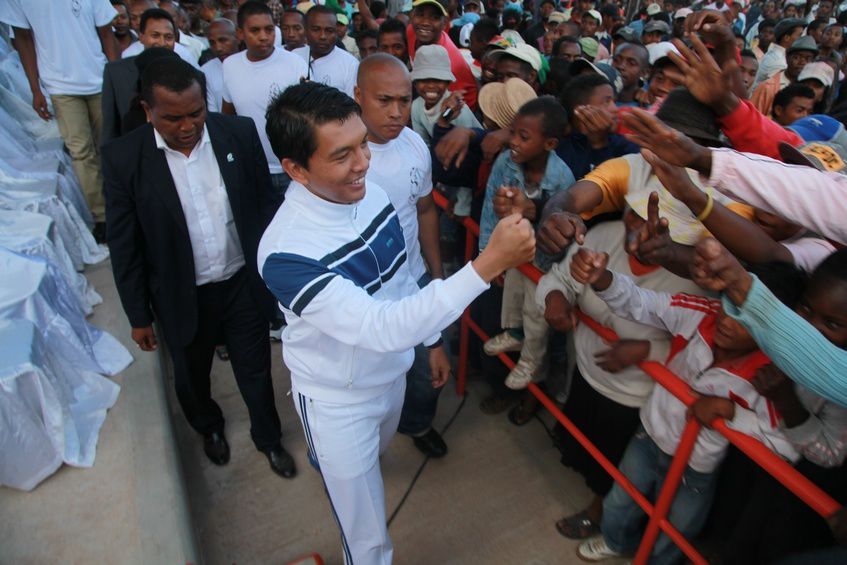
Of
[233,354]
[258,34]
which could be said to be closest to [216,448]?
[233,354]

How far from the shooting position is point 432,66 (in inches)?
134

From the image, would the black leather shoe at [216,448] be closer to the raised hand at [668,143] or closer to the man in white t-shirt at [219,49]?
the raised hand at [668,143]

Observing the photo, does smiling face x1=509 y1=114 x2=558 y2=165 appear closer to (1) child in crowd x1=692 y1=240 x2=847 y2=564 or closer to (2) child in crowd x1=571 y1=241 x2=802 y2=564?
(2) child in crowd x1=571 y1=241 x2=802 y2=564

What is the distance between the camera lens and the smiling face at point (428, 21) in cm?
477

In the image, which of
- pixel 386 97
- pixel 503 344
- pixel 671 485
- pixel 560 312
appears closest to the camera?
pixel 671 485

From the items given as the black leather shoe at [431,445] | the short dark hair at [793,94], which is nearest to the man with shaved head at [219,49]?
the black leather shoe at [431,445]

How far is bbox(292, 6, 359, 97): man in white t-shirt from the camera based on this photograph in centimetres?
454

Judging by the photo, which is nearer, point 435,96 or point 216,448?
point 216,448

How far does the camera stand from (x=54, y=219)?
400 centimetres

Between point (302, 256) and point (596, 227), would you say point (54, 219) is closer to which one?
point (302, 256)

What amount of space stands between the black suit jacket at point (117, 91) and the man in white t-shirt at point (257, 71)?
0.84m

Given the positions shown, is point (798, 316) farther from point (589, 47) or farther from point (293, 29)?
point (589, 47)

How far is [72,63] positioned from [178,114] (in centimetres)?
308

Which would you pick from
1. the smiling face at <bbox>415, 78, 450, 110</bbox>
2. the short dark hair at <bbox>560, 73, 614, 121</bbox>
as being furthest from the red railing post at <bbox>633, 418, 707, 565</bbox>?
the smiling face at <bbox>415, 78, 450, 110</bbox>
